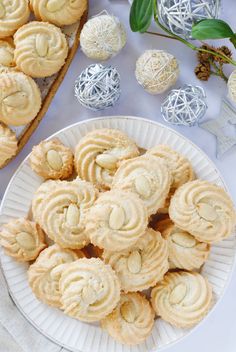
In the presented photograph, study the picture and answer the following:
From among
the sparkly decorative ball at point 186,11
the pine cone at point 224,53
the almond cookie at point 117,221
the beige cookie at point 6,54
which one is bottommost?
the almond cookie at point 117,221

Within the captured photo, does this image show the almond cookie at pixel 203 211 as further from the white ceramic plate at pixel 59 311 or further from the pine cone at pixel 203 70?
the pine cone at pixel 203 70

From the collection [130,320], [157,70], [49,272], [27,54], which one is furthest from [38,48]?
[130,320]

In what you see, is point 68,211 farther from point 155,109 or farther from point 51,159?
point 155,109

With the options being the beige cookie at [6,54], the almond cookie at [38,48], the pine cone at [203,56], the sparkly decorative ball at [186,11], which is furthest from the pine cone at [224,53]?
the beige cookie at [6,54]

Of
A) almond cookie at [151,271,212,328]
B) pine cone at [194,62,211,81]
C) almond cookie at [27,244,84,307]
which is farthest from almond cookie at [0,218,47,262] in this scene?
pine cone at [194,62,211,81]

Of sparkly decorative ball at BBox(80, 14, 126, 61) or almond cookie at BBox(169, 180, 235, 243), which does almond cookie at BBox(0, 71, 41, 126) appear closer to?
sparkly decorative ball at BBox(80, 14, 126, 61)
